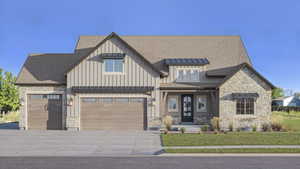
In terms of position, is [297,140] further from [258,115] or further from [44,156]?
[44,156]

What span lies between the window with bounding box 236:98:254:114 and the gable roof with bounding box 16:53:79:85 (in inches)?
571

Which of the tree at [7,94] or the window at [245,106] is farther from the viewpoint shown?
the tree at [7,94]

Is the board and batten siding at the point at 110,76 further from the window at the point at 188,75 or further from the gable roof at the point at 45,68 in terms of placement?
the window at the point at 188,75

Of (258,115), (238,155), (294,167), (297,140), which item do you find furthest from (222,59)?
(294,167)

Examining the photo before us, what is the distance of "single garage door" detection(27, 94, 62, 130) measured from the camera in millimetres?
18531

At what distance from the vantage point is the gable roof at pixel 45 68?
61.4 feet

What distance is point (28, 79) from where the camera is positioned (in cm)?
1875

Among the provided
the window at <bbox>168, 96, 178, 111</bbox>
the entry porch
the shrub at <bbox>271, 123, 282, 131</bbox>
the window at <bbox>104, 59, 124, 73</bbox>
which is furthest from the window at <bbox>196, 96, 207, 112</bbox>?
the window at <bbox>104, 59, 124, 73</bbox>

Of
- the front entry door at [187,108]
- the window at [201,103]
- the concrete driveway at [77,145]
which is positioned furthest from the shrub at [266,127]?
the concrete driveway at [77,145]

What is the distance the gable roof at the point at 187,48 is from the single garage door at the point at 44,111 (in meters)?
6.49

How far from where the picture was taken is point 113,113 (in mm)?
18359

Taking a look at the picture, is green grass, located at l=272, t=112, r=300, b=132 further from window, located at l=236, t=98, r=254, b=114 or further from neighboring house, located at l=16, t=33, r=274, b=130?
window, located at l=236, t=98, r=254, b=114

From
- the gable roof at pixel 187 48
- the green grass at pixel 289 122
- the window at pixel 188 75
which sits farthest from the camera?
the gable roof at pixel 187 48

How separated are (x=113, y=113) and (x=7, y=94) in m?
24.4
